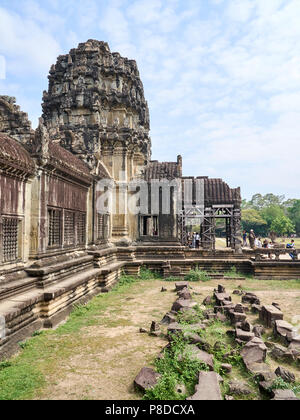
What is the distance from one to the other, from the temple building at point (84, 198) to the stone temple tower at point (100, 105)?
0.16 ft

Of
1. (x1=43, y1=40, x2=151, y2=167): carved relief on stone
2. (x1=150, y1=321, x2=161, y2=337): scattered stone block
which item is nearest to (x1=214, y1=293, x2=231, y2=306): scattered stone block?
(x1=150, y1=321, x2=161, y2=337): scattered stone block

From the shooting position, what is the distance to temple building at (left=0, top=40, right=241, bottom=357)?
6504 mm

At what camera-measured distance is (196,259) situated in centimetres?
1534

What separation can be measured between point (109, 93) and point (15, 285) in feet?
37.6

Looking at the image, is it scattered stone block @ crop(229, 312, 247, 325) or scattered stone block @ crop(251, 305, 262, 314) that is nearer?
scattered stone block @ crop(229, 312, 247, 325)

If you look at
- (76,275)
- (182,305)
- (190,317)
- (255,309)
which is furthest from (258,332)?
(76,275)

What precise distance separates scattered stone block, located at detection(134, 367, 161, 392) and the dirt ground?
0.15 meters

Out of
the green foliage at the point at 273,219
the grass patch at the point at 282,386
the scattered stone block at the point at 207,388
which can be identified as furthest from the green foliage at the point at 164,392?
the green foliage at the point at 273,219

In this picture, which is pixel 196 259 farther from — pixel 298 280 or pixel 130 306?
pixel 130 306

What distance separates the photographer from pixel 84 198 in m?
11.0

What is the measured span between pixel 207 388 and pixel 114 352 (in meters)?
2.28

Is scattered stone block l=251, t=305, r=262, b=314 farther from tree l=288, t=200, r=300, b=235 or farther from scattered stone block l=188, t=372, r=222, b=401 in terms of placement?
tree l=288, t=200, r=300, b=235

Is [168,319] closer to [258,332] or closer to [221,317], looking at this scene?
[221,317]

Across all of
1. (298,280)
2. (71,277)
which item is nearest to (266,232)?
Answer: (298,280)
